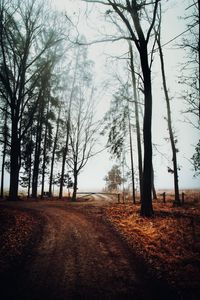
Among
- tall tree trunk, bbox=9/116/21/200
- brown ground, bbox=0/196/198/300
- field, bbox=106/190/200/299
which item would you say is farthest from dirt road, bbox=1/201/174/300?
tall tree trunk, bbox=9/116/21/200

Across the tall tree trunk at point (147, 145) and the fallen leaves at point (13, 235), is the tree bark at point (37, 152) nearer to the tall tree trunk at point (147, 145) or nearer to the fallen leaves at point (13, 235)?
the fallen leaves at point (13, 235)

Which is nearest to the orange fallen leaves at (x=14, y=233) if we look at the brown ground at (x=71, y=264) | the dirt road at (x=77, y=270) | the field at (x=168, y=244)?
the brown ground at (x=71, y=264)

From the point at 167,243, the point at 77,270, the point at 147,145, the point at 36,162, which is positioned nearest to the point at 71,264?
the point at 77,270

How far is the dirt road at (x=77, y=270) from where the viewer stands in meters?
4.72

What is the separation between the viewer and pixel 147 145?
1250 cm

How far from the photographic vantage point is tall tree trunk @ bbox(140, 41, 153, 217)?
12.0m

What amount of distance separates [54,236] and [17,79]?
15027 mm

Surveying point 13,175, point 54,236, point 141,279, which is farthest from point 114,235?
point 13,175

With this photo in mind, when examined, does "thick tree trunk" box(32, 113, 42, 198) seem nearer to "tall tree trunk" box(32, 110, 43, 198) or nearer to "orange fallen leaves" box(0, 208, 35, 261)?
"tall tree trunk" box(32, 110, 43, 198)

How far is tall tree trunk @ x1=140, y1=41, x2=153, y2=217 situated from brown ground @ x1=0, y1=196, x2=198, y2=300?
2468 mm

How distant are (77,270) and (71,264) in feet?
1.21

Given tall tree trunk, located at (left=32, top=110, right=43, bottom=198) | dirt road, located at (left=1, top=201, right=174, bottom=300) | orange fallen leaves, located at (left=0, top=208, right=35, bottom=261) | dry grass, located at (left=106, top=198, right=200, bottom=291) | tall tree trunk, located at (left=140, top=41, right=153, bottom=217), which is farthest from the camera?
tall tree trunk, located at (left=32, top=110, right=43, bottom=198)

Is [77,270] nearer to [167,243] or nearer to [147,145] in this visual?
[167,243]

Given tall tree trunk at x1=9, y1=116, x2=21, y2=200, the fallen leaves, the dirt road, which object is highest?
tall tree trunk at x1=9, y1=116, x2=21, y2=200
